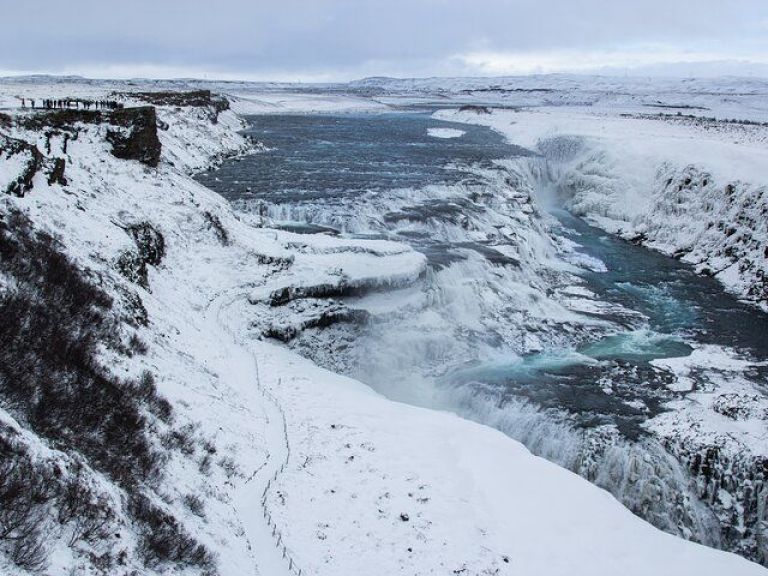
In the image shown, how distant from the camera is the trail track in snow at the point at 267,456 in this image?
35.9 ft

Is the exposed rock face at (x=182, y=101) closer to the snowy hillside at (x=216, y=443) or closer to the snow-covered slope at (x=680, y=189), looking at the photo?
the snowy hillside at (x=216, y=443)

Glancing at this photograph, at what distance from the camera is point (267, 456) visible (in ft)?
46.5

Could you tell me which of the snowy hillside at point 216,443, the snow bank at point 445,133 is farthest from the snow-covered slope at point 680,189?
the snowy hillside at point 216,443

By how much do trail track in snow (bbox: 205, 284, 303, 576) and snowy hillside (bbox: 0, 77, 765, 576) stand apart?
2.2 inches

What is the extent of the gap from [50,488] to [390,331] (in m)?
17.0

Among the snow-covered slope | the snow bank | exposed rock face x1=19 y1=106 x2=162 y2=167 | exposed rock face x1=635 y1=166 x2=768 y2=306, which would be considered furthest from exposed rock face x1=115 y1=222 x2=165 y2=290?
the snow bank

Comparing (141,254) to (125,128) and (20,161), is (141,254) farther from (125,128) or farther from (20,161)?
(125,128)

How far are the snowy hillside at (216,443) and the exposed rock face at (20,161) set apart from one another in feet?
0.30

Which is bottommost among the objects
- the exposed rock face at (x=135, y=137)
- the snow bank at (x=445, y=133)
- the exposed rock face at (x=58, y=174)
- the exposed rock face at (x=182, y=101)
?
the exposed rock face at (x=58, y=174)

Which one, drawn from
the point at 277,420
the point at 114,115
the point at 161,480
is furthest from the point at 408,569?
the point at 114,115

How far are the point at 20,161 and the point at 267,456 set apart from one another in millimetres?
12591

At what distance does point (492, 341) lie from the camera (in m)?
24.5

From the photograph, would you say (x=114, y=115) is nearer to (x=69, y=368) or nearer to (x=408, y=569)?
(x=69, y=368)

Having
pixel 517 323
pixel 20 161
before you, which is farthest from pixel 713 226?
pixel 20 161
